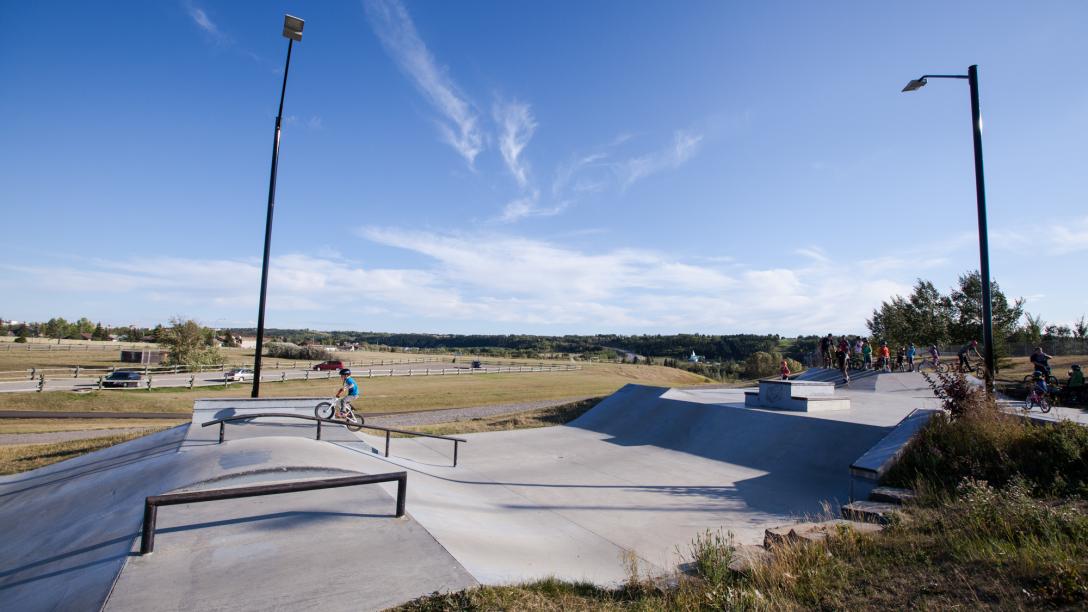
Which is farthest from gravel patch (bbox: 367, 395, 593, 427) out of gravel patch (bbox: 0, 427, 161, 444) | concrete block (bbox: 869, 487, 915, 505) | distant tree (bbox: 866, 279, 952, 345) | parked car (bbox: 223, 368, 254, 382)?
distant tree (bbox: 866, 279, 952, 345)

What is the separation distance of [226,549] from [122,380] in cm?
3667

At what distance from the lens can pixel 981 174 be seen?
9.97m

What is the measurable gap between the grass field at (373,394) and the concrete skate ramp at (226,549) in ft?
63.2

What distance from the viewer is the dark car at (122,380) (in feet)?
105

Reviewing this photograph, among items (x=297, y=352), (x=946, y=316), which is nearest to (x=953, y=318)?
(x=946, y=316)

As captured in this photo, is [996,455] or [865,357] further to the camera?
[865,357]

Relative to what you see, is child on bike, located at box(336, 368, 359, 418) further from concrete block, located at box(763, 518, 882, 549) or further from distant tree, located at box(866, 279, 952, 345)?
distant tree, located at box(866, 279, 952, 345)

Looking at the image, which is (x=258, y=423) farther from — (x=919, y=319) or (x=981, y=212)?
(x=919, y=319)

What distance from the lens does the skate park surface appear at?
13.0 ft

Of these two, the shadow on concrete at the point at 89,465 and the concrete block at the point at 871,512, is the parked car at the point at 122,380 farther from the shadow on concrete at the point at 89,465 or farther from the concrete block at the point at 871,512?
the concrete block at the point at 871,512

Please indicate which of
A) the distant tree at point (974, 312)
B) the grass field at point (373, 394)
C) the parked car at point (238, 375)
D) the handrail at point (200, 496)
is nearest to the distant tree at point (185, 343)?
the parked car at point (238, 375)

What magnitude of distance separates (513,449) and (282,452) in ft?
23.1

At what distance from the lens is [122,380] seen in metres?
32.1

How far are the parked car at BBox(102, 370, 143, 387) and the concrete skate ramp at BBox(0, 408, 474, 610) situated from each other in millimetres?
31610
